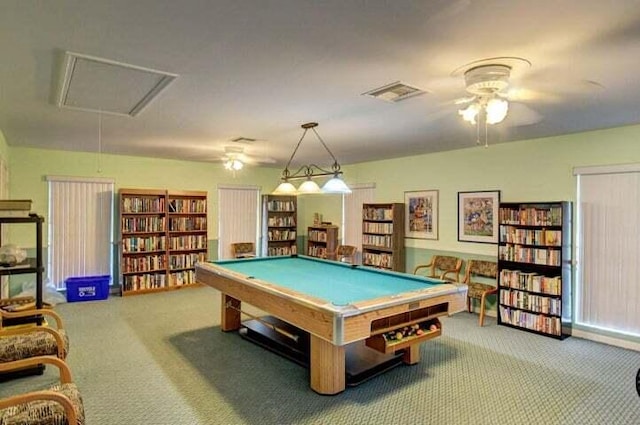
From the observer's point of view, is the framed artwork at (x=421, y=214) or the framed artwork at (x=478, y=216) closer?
the framed artwork at (x=478, y=216)

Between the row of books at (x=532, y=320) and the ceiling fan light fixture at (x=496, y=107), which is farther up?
the ceiling fan light fixture at (x=496, y=107)

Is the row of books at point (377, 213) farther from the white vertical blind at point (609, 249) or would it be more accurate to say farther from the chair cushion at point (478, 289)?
the white vertical blind at point (609, 249)

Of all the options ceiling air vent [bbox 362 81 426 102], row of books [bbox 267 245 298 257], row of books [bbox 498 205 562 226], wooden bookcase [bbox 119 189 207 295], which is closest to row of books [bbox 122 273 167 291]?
wooden bookcase [bbox 119 189 207 295]

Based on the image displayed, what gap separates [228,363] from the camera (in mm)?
3715

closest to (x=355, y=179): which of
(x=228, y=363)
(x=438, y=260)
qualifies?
(x=438, y=260)

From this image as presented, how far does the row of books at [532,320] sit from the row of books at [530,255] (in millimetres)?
643

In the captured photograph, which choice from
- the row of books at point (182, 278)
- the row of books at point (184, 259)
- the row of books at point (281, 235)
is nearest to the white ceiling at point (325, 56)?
the row of books at point (184, 259)

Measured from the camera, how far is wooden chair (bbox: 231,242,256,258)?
7.86 metres

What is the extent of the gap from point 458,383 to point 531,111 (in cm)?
255

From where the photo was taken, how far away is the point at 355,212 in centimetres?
767

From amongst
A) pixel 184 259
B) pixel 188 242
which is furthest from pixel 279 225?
pixel 184 259

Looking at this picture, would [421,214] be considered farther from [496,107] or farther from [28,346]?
[28,346]

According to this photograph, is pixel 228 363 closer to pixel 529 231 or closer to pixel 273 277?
pixel 273 277

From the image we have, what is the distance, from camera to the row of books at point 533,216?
4594 millimetres
